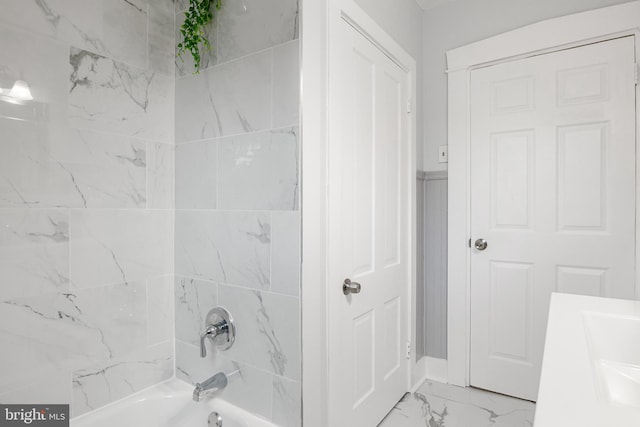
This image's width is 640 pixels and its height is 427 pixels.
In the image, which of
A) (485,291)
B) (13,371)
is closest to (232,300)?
(13,371)

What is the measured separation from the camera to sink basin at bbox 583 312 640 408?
64 cm

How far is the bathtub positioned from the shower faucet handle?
25 cm

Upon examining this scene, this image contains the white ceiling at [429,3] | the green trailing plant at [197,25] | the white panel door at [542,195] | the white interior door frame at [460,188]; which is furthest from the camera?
the white ceiling at [429,3]

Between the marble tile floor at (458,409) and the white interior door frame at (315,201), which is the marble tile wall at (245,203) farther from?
the marble tile floor at (458,409)

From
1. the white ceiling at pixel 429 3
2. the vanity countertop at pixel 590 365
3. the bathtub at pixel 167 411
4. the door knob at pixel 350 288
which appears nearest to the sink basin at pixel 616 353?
the vanity countertop at pixel 590 365

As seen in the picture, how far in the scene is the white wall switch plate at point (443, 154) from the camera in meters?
2.37

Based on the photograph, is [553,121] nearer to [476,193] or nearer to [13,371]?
[476,193]

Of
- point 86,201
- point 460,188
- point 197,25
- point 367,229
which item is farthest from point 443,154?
point 86,201

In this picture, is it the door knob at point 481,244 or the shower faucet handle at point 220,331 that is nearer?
the shower faucet handle at point 220,331

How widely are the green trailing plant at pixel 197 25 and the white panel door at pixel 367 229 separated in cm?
56

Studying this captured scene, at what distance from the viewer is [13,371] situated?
1.21 meters

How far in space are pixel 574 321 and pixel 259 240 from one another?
1033 millimetres

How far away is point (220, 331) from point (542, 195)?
1.89 metres

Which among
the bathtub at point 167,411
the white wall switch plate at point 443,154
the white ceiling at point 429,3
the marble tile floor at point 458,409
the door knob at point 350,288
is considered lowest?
the marble tile floor at point 458,409
